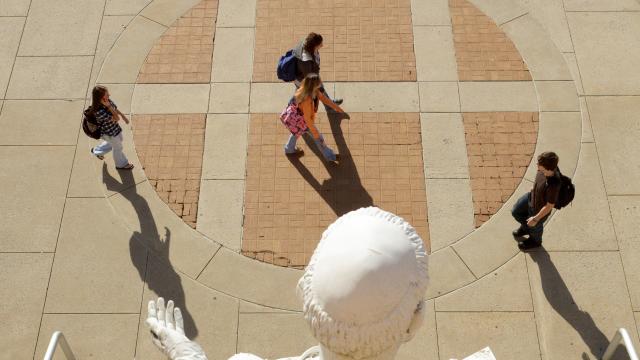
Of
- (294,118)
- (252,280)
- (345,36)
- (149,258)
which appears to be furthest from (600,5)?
(149,258)

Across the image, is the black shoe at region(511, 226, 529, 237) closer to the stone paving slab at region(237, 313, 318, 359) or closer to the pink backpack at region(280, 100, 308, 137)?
the stone paving slab at region(237, 313, 318, 359)

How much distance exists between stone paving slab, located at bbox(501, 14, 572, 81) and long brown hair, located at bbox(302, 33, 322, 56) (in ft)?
11.0

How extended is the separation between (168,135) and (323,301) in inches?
245

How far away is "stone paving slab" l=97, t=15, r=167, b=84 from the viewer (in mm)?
8984

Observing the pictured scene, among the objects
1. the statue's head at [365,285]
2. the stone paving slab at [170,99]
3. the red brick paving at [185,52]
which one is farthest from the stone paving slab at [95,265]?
the statue's head at [365,285]

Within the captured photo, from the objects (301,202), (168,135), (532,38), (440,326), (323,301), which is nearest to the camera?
(323,301)

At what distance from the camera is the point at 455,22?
9430 millimetres

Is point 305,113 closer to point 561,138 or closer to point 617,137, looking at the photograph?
point 561,138

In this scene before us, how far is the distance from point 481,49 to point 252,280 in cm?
478

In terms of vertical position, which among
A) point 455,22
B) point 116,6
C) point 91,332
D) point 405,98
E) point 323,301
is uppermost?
point 323,301

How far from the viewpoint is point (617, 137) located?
8.37m

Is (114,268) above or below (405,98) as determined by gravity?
below

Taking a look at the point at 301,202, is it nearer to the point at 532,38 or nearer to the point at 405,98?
the point at 405,98

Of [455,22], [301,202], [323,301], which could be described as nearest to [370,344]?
[323,301]
